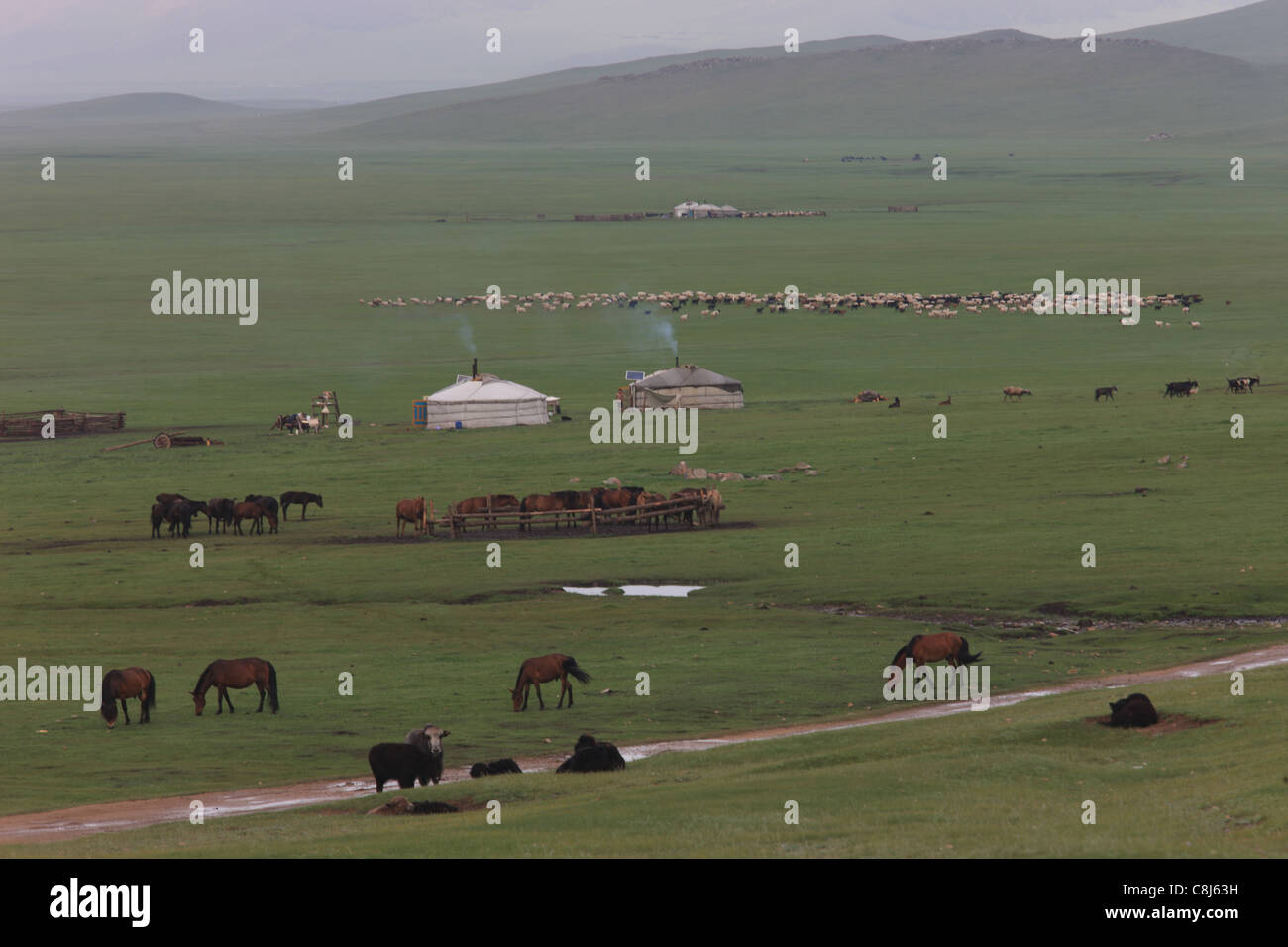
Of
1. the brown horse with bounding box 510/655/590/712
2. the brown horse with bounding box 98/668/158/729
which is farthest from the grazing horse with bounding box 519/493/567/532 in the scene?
the brown horse with bounding box 98/668/158/729

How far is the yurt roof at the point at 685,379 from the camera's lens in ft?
233

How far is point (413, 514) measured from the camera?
4512 cm

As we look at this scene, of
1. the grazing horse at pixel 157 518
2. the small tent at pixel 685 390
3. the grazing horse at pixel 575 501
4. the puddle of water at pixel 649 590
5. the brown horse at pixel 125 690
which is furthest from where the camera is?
the small tent at pixel 685 390

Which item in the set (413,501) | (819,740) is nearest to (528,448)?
(413,501)

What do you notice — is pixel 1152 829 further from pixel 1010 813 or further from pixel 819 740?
pixel 819 740

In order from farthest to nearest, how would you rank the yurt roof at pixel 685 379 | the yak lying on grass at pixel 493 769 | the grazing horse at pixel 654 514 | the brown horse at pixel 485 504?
1. the yurt roof at pixel 685 379
2. the brown horse at pixel 485 504
3. the grazing horse at pixel 654 514
4. the yak lying on grass at pixel 493 769

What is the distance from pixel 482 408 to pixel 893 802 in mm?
53339

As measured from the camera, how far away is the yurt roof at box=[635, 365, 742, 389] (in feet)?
233

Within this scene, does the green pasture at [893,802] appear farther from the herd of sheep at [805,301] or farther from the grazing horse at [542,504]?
the herd of sheep at [805,301]

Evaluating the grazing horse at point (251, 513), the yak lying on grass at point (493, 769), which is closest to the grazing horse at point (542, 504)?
the grazing horse at point (251, 513)

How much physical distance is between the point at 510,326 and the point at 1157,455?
2414 inches

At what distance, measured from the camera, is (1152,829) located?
1479cm

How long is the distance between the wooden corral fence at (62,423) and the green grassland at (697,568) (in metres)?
1.78

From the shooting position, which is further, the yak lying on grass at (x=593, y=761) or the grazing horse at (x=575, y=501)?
the grazing horse at (x=575, y=501)
